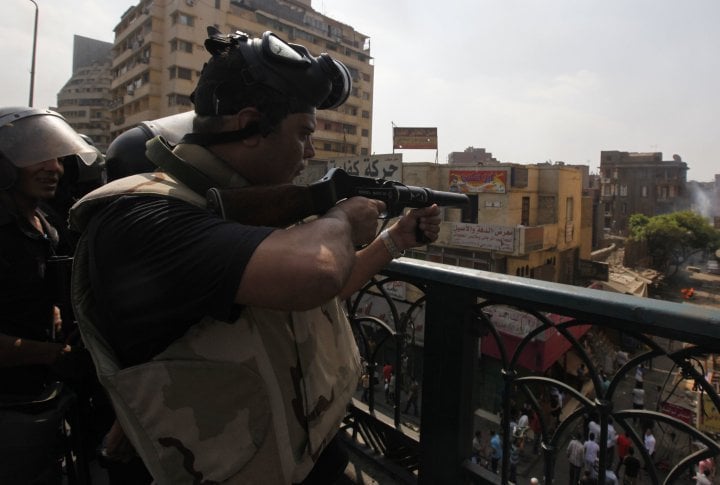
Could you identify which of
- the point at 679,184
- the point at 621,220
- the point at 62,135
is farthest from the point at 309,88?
the point at 679,184

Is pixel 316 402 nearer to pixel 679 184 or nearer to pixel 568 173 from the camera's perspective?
pixel 568 173

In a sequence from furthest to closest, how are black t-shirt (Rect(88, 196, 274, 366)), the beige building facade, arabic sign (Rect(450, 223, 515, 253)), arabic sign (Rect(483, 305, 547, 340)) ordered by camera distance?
the beige building facade → arabic sign (Rect(450, 223, 515, 253)) → arabic sign (Rect(483, 305, 547, 340)) → black t-shirt (Rect(88, 196, 274, 366))

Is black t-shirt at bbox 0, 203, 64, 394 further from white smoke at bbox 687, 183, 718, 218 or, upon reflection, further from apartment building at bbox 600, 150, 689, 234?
white smoke at bbox 687, 183, 718, 218

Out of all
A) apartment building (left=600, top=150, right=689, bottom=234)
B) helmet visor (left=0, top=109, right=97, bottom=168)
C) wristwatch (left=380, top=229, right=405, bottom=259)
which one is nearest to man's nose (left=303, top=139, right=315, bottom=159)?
wristwatch (left=380, top=229, right=405, bottom=259)

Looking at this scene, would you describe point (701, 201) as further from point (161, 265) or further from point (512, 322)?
point (161, 265)

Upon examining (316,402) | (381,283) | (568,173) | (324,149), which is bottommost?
(316,402)

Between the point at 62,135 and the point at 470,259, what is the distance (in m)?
24.3

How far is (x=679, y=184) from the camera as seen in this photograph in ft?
202

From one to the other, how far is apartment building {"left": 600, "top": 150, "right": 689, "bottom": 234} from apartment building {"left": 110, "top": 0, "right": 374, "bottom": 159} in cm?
3751

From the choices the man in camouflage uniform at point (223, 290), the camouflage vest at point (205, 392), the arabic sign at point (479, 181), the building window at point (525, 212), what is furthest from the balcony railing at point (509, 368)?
the building window at point (525, 212)

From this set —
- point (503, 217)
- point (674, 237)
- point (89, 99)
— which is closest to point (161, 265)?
point (503, 217)

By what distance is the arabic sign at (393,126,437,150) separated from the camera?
128 ft

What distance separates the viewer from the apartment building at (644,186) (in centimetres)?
6100

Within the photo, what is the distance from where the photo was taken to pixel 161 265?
0.96 metres
